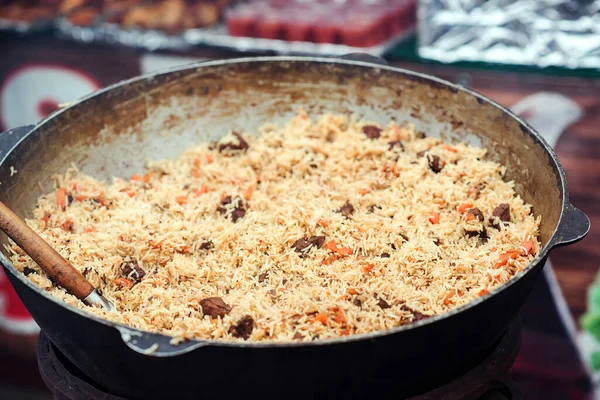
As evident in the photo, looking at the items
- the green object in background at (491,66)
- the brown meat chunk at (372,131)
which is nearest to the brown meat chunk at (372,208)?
the brown meat chunk at (372,131)

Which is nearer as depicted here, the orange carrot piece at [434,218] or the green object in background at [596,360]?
the orange carrot piece at [434,218]

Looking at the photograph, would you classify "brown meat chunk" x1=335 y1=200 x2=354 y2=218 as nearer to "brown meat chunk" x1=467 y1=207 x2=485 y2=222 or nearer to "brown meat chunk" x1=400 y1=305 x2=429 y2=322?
"brown meat chunk" x1=467 y1=207 x2=485 y2=222

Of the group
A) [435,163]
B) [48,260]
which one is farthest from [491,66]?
[48,260]

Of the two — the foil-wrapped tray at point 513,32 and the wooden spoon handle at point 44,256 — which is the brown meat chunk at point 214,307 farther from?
the foil-wrapped tray at point 513,32

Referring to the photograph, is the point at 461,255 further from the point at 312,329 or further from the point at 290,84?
the point at 290,84

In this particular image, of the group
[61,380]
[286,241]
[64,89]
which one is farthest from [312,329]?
[64,89]

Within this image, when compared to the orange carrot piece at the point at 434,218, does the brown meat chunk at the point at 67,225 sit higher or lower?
higher
